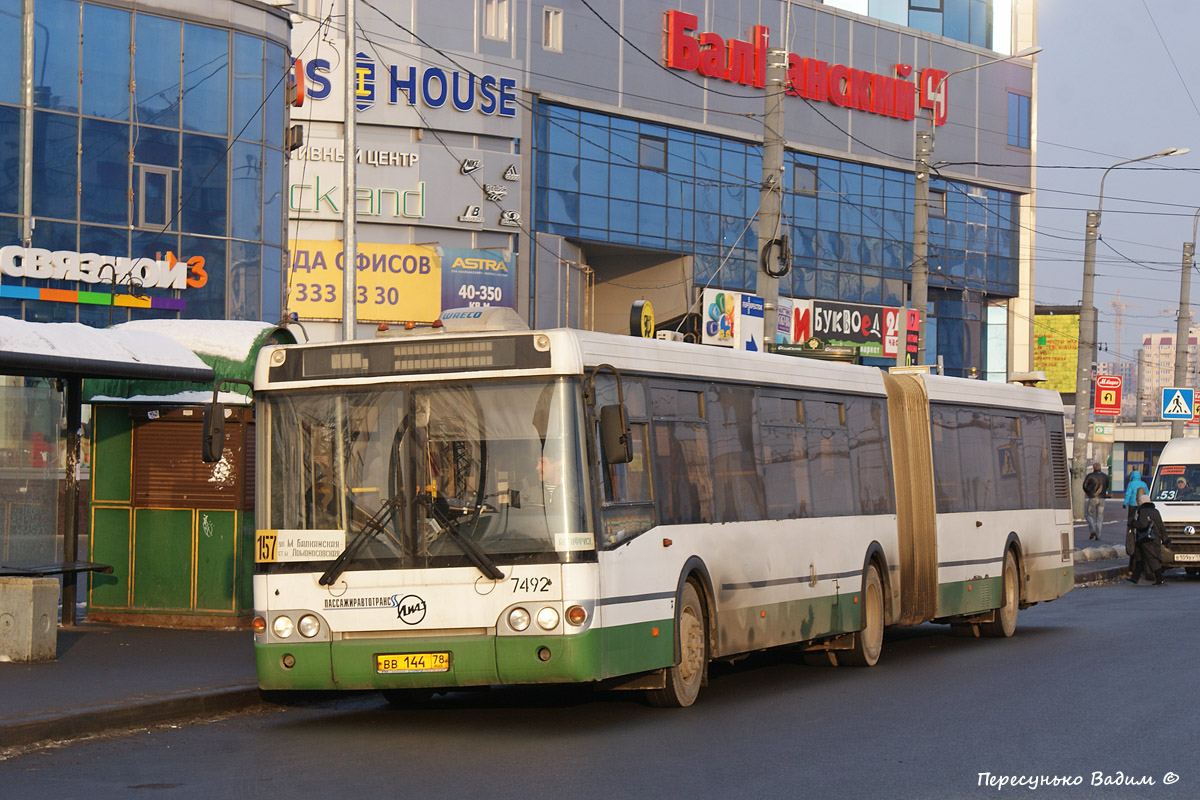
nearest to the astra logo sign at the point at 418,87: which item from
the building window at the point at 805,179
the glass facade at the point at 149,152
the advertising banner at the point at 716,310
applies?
the advertising banner at the point at 716,310

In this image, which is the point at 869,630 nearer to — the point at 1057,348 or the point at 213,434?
the point at 213,434

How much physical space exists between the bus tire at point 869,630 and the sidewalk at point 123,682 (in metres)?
5.57

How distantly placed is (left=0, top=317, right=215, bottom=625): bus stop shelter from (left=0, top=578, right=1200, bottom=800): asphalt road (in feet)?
12.2

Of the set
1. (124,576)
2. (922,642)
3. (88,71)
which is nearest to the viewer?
(124,576)

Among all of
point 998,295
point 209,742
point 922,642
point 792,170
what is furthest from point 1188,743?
point 998,295

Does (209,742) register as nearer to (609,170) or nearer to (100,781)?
(100,781)

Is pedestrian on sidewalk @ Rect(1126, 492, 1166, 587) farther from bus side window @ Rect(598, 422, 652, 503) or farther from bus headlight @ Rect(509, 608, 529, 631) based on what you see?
bus headlight @ Rect(509, 608, 529, 631)

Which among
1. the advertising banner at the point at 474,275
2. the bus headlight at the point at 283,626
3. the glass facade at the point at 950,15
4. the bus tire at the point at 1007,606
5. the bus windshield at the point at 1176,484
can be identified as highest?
the glass facade at the point at 950,15

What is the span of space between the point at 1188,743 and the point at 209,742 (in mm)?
6287

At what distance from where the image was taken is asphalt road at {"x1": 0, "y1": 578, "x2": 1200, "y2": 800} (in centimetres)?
906

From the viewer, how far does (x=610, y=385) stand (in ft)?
38.2

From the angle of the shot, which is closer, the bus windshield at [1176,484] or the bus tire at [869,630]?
the bus tire at [869,630]

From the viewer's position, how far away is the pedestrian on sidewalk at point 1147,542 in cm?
2889

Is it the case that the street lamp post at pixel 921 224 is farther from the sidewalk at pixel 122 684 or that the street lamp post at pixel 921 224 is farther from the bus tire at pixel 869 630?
the sidewalk at pixel 122 684
